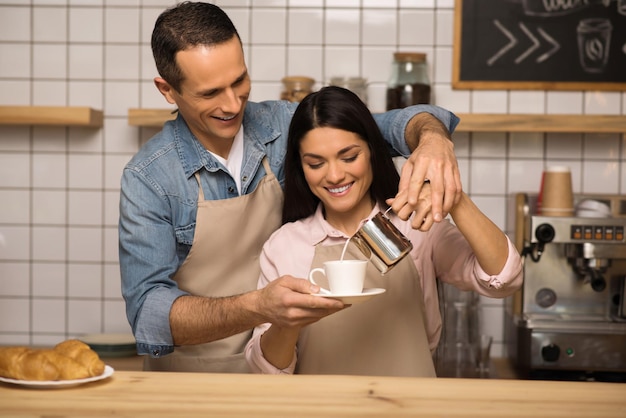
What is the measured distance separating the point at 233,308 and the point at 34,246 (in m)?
1.77

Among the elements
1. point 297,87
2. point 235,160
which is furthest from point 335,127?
point 297,87

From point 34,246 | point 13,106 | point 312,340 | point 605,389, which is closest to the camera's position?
point 605,389

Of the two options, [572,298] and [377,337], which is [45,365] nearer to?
[377,337]

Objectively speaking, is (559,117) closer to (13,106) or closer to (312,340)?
(312,340)

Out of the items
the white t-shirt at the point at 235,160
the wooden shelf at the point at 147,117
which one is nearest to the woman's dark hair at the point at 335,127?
the white t-shirt at the point at 235,160

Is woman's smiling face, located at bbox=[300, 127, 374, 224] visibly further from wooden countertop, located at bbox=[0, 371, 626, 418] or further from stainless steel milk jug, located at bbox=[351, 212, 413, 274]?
wooden countertop, located at bbox=[0, 371, 626, 418]

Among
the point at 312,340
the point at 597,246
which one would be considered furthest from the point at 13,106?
the point at 597,246

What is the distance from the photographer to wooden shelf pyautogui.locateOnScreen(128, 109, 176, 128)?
278cm

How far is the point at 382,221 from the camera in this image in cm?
150

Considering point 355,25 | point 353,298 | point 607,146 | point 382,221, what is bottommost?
point 353,298

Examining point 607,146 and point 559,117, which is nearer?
point 559,117

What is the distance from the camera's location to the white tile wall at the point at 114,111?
295cm

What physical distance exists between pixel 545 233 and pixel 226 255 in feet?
3.83

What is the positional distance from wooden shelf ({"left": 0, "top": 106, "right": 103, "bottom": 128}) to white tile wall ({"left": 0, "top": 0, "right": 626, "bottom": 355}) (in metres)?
0.18
